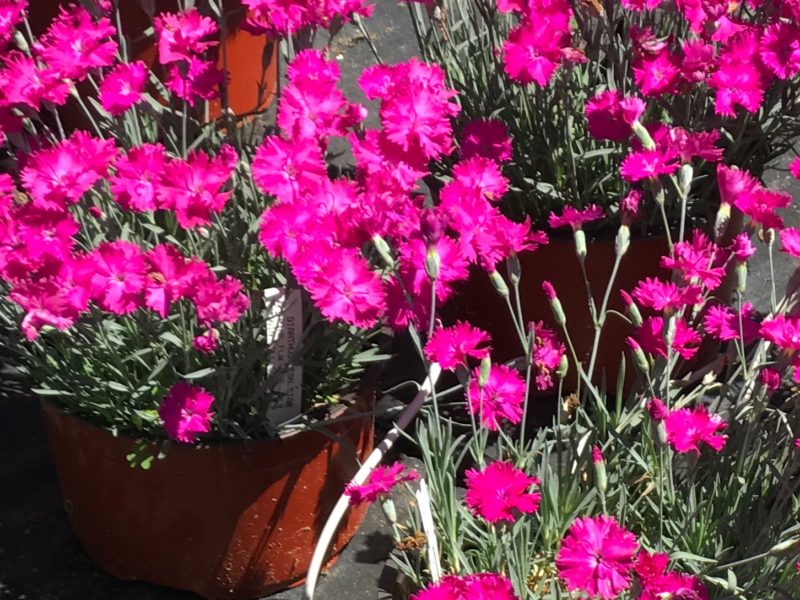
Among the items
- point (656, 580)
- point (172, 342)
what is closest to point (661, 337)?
point (656, 580)

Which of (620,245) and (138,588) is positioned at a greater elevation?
(620,245)

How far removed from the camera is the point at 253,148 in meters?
1.51

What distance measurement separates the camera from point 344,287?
995 mm

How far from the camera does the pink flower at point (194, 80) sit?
1.29m

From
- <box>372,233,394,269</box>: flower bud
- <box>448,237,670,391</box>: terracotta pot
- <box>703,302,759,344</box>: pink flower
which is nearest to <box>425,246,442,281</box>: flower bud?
<box>372,233,394,269</box>: flower bud

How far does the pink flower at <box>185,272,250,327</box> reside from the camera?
103cm

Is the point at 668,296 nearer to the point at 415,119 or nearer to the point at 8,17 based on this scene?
the point at 415,119

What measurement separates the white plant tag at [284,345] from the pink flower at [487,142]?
31 cm

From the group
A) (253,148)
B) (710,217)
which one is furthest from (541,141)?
(253,148)

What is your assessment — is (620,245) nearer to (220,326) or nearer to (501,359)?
(220,326)

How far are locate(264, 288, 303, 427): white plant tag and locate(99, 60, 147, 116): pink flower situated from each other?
0.27 m

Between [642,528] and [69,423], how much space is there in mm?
718

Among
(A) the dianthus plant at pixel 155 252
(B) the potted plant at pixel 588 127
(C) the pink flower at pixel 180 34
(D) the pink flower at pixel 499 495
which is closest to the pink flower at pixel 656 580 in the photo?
(D) the pink flower at pixel 499 495

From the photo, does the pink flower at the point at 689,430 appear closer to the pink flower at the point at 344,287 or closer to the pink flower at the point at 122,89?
the pink flower at the point at 344,287
